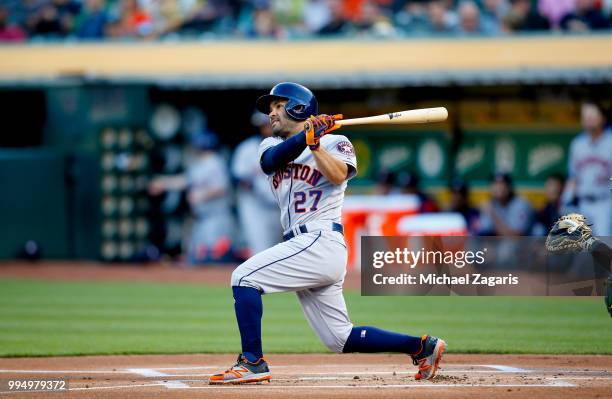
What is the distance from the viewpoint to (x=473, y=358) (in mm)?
7867

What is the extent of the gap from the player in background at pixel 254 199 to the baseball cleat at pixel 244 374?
886 centimetres

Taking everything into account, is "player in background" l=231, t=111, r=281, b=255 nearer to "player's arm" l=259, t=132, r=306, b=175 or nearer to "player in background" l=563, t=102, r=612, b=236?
"player in background" l=563, t=102, r=612, b=236

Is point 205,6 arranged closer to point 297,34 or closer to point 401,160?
point 297,34

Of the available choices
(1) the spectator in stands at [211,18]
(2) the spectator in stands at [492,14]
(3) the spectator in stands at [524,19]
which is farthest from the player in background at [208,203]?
(3) the spectator in stands at [524,19]

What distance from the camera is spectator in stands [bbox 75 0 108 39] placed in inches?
677

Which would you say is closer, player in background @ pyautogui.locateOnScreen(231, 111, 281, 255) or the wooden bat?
the wooden bat

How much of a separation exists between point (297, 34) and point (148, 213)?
10.8 feet

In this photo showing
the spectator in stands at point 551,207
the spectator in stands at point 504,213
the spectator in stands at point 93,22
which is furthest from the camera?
the spectator in stands at point 93,22

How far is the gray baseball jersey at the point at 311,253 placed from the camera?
245 inches

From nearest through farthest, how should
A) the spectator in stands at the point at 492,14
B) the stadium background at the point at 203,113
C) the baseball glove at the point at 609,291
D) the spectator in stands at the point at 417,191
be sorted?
the baseball glove at the point at 609,291 → the spectator in stands at the point at 417,191 → the stadium background at the point at 203,113 → the spectator in stands at the point at 492,14

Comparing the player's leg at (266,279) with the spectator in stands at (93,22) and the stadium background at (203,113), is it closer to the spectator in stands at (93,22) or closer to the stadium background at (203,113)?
the stadium background at (203,113)

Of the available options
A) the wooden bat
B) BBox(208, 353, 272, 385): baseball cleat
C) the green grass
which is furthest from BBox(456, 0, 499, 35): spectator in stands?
BBox(208, 353, 272, 385): baseball cleat

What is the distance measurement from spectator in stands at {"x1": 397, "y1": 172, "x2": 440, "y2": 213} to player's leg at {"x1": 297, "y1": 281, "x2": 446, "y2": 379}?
8.37 meters

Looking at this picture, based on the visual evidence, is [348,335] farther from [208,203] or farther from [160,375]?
[208,203]
